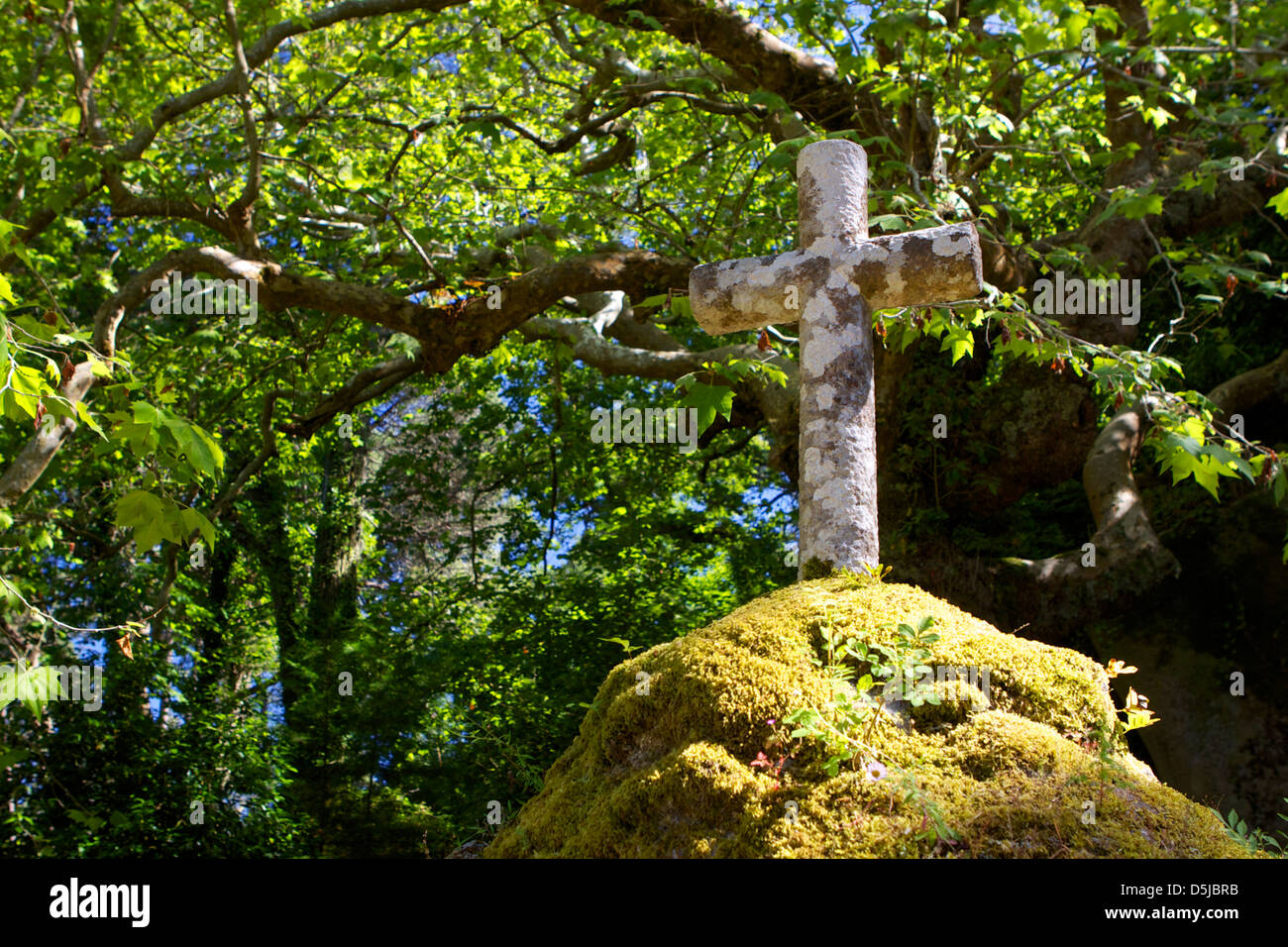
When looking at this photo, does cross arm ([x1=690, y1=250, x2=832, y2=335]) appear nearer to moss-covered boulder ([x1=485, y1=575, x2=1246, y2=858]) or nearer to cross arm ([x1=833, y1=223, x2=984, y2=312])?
cross arm ([x1=833, y1=223, x2=984, y2=312])

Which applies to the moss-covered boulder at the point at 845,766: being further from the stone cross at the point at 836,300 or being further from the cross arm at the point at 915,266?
the cross arm at the point at 915,266

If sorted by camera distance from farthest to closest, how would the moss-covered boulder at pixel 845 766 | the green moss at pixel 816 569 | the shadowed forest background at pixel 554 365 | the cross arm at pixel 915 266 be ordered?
the shadowed forest background at pixel 554 365
the cross arm at pixel 915 266
the green moss at pixel 816 569
the moss-covered boulder at pixel 845 766

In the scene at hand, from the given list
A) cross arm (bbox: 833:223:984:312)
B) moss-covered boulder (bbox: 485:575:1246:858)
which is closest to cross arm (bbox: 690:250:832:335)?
cross arm (bbox: 833:223:984:312)

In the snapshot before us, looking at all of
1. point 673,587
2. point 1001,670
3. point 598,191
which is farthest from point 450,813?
point 1001,670

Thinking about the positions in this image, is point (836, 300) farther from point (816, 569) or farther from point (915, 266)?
point (816, 569)

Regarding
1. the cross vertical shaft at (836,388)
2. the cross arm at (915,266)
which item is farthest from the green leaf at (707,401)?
the cross arm at (915,266)

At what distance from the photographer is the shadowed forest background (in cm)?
600

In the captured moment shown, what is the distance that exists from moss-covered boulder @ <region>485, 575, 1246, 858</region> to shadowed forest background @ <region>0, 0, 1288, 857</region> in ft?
2.96

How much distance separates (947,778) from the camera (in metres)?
2.33

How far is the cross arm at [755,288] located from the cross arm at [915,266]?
120 mm

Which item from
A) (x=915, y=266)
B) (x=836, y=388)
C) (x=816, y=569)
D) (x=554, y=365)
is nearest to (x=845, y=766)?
(x=816, y=569)

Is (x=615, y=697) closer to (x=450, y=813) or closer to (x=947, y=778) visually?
(x=947, y=778)

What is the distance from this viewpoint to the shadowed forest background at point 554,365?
19.7 ft
